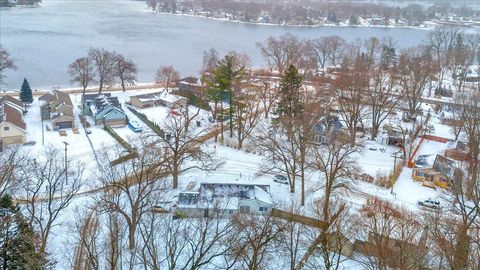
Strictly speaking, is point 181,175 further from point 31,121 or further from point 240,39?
point 240,39

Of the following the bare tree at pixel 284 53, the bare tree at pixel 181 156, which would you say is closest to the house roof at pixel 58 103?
the bare tree at pixel 181 156

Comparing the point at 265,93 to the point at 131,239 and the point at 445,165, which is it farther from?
the point at 131,239

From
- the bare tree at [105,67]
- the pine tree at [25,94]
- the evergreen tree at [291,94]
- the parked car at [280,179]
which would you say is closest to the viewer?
the parked car at [280,179]

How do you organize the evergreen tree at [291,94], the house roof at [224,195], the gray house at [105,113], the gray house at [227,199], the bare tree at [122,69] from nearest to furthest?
1. the gray house at [227,199]
2. the house roof at [224,195]
3. the evergreen tree at [291,94]
4. the gray house at [105,113]
5. the bare tree at [122,69]

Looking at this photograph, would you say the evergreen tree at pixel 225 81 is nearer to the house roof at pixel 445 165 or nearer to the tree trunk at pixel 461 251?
the house roof at pixel 445 165

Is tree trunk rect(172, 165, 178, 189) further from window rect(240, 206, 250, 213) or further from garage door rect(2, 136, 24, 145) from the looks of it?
garage door rect(2, 136, 24, 145)

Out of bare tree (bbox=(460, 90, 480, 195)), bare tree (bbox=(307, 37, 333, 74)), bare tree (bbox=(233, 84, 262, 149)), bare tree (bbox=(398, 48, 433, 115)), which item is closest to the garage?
bare tree (bbox=(233, 84, 262, 149))
